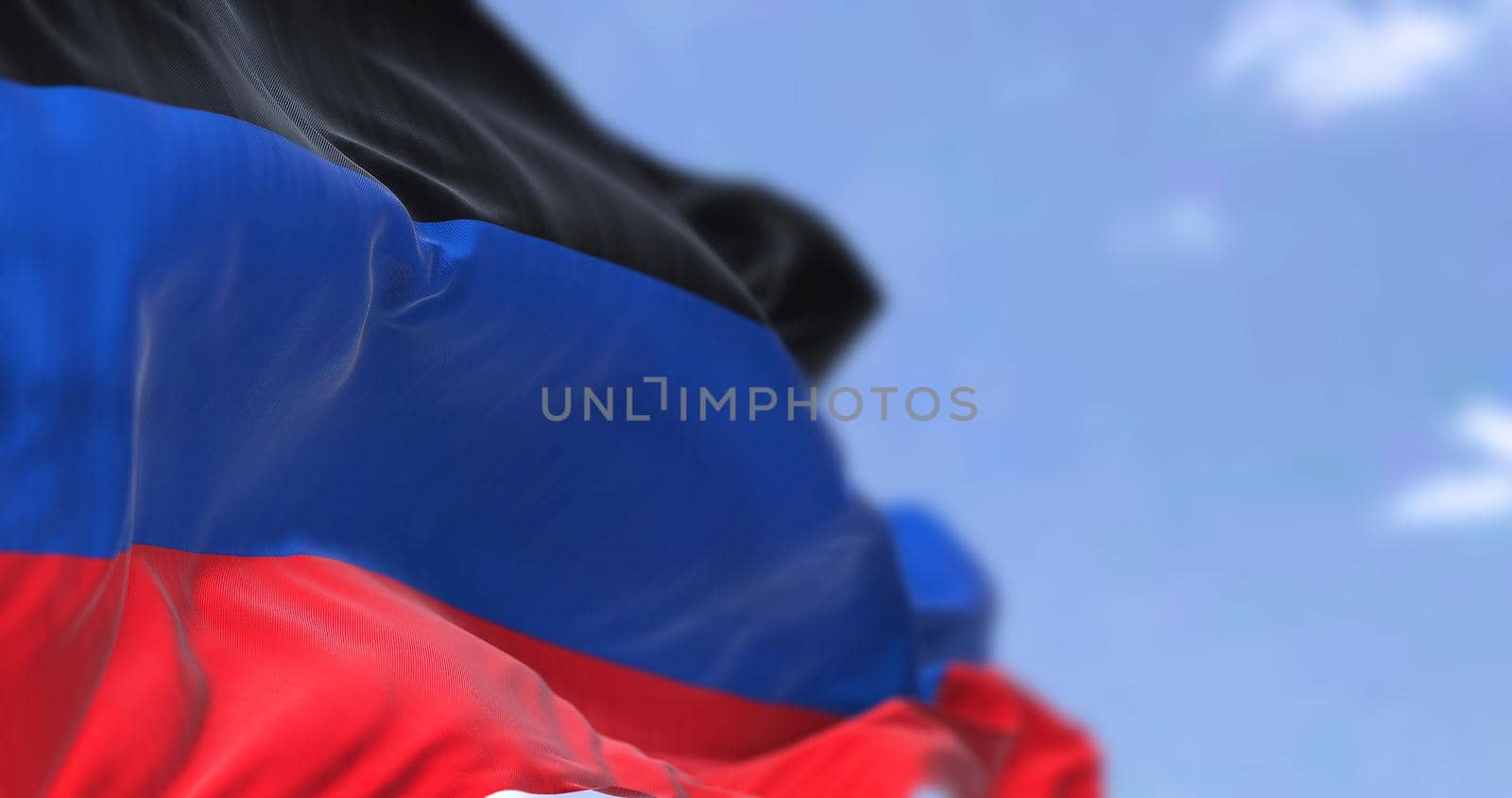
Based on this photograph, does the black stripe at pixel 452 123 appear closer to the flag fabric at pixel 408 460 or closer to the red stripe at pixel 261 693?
the flag fabric at pixel 408 460

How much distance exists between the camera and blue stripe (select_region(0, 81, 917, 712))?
35.4 inches

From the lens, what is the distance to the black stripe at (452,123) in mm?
1084

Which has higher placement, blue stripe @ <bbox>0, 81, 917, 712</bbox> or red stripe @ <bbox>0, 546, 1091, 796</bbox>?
blue stripe @ <bbox>0, 81, 917, 712</bbox>

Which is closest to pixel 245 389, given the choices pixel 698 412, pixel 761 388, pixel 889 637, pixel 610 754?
pixel 610 754

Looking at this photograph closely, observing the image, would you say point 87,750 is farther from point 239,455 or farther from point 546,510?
point 546,510

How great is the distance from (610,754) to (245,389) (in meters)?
0.43

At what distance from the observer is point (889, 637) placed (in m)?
1.98

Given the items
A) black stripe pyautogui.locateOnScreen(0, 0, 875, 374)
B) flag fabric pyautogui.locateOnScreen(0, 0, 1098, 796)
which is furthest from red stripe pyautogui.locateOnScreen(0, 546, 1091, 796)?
black stripe pyautogui.locateOnScreen(0, 0, 875, 374)

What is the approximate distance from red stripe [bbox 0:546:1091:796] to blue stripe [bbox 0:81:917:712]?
44mm

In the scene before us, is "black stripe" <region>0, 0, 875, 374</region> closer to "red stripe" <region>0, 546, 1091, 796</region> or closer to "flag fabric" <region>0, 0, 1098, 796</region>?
"flag fabric" <region>0, 0, 1098, 796</region>

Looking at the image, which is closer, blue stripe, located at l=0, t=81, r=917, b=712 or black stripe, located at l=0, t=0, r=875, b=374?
blue stripe, located at l=0, t=81, r=917, b=712

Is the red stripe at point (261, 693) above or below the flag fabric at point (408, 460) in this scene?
below

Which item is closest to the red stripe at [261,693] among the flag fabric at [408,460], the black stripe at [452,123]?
the flag fabric at [408,460]

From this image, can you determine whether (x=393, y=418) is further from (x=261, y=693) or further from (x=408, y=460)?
(x=261, y=693)
